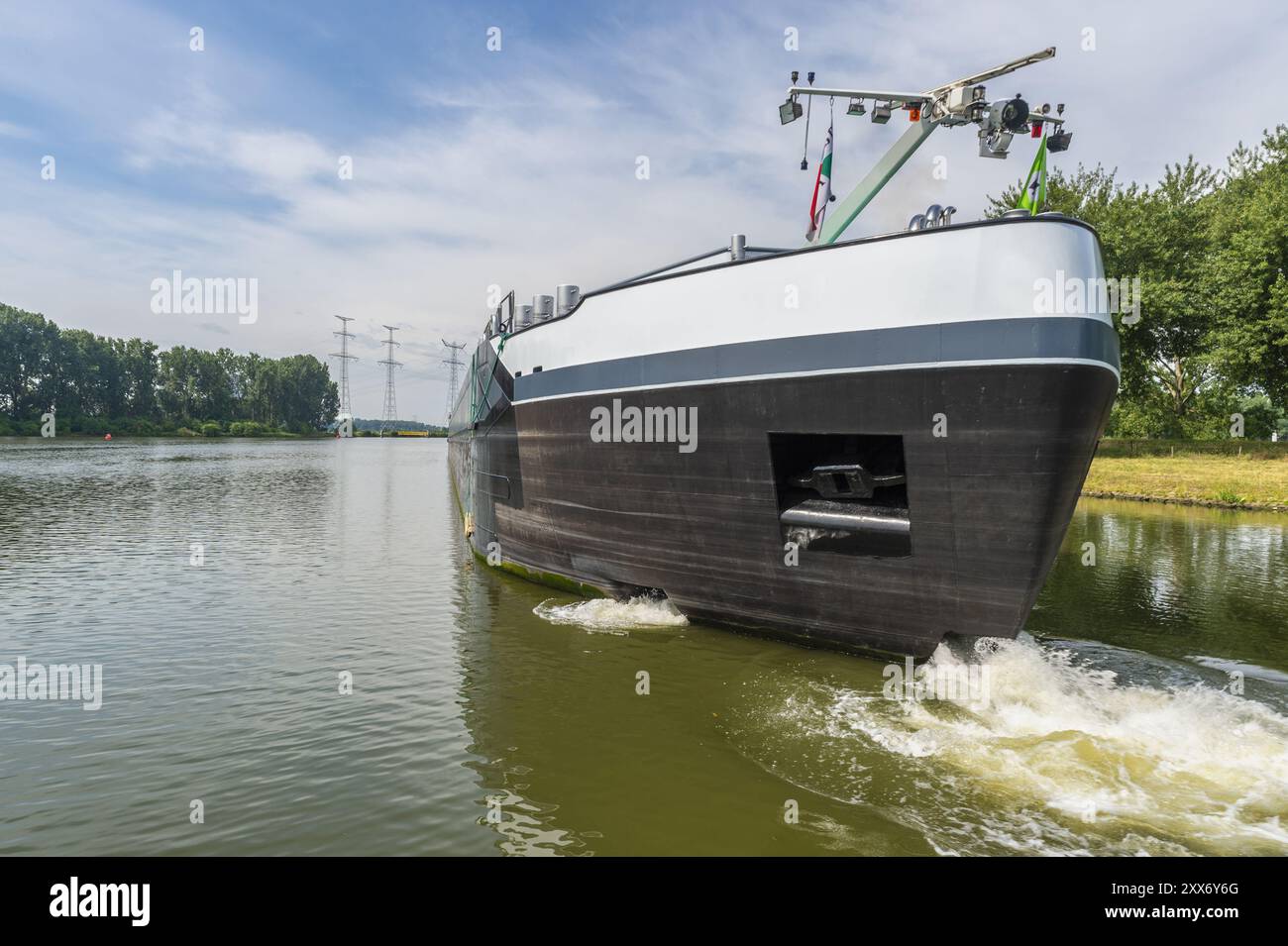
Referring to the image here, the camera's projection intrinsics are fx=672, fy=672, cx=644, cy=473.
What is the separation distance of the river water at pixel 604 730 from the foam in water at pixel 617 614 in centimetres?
6

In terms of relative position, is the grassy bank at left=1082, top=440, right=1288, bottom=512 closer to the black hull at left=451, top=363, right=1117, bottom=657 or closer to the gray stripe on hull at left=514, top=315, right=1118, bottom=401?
the black hull at left=451, top=363, right=1117, bottom=657

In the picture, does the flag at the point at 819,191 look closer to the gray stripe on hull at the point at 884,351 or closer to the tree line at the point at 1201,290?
the gray stripe on hull at the point at 884,351

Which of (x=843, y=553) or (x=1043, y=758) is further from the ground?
(x=843, y=553)

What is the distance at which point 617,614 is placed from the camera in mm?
9500

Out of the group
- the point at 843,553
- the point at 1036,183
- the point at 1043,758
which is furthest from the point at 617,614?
the point at 1036,183

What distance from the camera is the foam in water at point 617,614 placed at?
9.09 meters

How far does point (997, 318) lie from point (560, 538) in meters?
7.06

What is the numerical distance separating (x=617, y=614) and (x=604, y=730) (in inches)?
140

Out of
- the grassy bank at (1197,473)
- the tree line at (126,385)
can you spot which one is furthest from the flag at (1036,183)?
the tree line at (126,385)

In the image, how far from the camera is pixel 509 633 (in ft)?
A: 30.0

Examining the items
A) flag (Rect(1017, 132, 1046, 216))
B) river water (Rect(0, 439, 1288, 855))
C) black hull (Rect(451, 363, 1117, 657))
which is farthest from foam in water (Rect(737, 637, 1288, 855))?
flag (Rect(1017, 132, 1046, 216))

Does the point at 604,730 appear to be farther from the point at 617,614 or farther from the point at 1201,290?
the point at 1201,290
